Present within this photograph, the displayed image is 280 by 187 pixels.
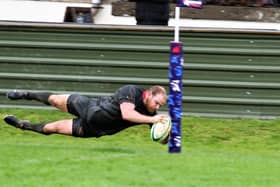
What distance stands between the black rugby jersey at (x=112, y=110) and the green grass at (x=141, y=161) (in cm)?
28

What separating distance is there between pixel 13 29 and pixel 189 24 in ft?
12.6

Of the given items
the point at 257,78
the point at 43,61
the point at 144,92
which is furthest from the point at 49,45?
the point at 144,92

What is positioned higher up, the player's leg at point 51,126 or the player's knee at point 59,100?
the player's knee at point 59,100

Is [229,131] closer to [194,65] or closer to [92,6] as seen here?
[194,65]

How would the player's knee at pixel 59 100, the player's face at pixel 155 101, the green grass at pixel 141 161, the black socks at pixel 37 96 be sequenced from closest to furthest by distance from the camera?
the green grass at pixel 141 161, the player's face at pixel 155 101, the player's knee at pixel 59 100, the black socks at pixel 37 96

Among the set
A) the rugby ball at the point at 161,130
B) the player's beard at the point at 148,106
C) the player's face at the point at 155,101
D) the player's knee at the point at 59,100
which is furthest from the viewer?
the player's knee at the point at 59,100

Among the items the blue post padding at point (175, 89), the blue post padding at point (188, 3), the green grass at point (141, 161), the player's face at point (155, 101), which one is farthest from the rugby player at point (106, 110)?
the blue post padding at point (188, 3)

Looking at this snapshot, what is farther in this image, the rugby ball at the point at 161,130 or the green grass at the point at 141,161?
the rugby ball at the point at 161,130

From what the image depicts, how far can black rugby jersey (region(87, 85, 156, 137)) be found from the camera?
1152cm

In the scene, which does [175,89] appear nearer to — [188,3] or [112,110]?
[112,110]

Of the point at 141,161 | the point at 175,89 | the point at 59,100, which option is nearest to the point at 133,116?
the point at 175,89

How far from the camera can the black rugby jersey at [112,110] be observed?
11.5 metres

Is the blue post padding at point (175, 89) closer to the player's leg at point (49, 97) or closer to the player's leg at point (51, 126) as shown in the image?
the player's leg at point (51, 126)

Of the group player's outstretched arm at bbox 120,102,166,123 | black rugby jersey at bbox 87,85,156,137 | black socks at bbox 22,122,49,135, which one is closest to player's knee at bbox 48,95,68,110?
black socks at bbox 22,122,49,135
